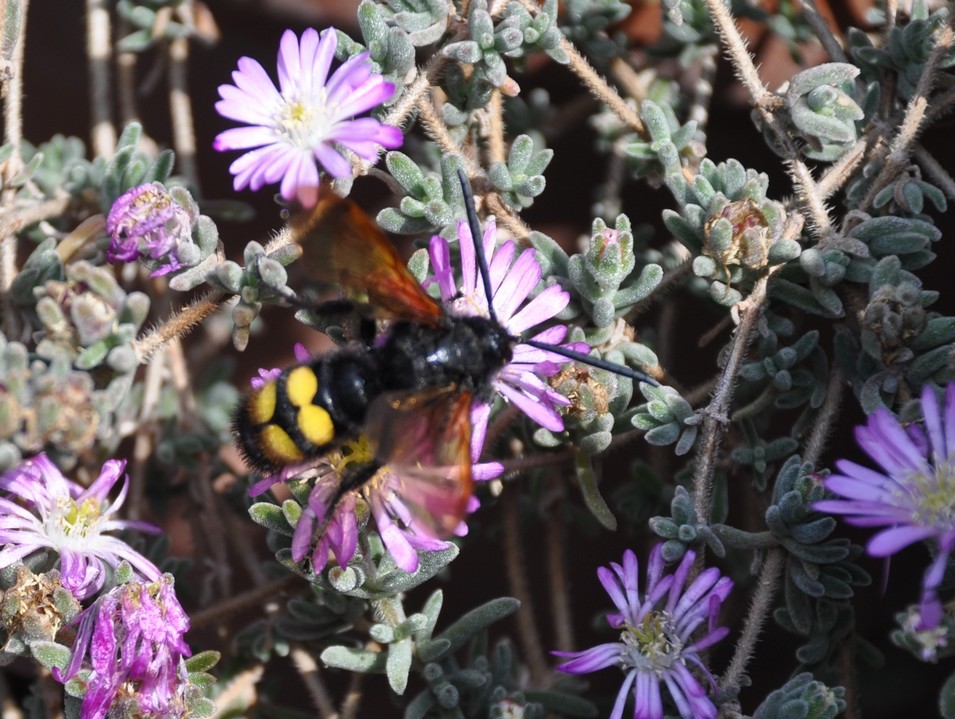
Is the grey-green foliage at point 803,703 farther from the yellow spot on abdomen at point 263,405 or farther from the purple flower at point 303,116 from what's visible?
the purple flower at point 303,116

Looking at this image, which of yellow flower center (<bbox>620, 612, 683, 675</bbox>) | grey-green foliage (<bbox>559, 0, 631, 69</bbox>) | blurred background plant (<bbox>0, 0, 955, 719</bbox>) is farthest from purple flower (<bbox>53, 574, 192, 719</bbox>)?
grey-green foliage (<bbox>559, 0, 631, 69</bbox>)

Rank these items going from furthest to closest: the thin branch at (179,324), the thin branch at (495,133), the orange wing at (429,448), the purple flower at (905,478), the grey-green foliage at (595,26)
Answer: the grey-green foliage at (595,26)
the thin branch at (495,133)
the thin branch at (179,324)
the purple flower at (905,478)
the orange wing at (429,448)

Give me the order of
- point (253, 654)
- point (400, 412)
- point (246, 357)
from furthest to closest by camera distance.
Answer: point (246, 357)
point (253, 654)
point (400, 412)

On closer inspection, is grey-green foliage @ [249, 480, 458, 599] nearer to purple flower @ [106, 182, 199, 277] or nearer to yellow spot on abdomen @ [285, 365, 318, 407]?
yellow spot on abdomen @ [285, 365, 318, 407]

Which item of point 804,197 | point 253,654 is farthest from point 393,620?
point 804,197

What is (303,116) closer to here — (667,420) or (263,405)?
(263,405)

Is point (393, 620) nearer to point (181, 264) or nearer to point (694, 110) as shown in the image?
point (181, 264)

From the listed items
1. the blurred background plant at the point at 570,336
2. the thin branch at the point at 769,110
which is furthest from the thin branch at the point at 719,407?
the thin branch at the point at 769,110

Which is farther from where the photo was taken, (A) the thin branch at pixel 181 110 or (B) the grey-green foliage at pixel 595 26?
(A) the thin branch at pixel 181 110
